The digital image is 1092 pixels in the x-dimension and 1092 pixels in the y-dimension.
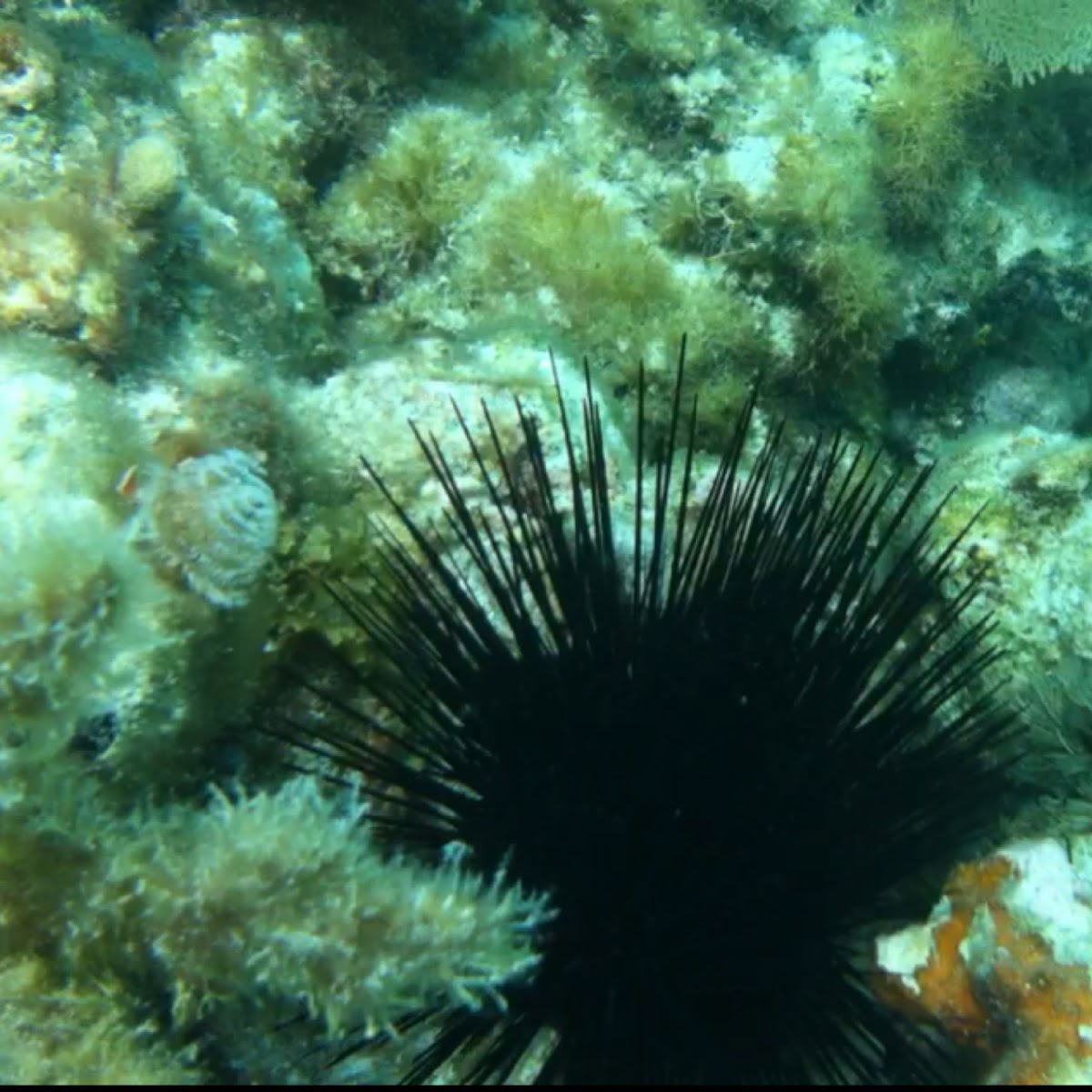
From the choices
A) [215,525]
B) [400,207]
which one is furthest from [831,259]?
[215,525]

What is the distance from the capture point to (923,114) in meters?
4.03

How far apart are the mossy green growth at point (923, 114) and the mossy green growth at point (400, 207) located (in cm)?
174

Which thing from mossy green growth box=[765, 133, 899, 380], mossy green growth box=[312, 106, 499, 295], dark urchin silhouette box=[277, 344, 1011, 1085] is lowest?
dark urchin silhouette box=[277, 344, 1011, 1085]

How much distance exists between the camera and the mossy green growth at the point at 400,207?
3666 mm

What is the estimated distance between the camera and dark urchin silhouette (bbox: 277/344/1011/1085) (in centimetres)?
233

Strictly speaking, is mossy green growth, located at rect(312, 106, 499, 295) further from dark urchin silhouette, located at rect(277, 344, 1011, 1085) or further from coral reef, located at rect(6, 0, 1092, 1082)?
dark urchin silhouette, located at rect(277, 344, 1011, 1085)

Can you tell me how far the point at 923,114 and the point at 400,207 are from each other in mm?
2297

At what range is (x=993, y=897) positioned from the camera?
113 inches

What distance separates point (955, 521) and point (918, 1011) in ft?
6.19

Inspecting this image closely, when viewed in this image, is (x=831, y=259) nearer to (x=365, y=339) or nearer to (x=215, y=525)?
(x=365, y=339)

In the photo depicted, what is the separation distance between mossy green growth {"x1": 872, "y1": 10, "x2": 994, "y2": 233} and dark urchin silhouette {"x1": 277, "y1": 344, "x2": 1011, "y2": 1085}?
202 centimetres

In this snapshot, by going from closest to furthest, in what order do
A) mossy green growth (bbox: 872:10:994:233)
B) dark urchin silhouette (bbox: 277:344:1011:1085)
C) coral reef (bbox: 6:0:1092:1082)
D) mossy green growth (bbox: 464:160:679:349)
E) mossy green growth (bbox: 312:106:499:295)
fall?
1. coral reef (bbox: 6:0:1092:1082)
2. dark urchin silhouette (bbox: 277:344:1011:1085)
3. mossy green growth (bbox: 464:160:679:349)
4. mossy green growth (bbox: 312:106:499:295)
5. mossy green growth (bbox: 872:10:994:233)

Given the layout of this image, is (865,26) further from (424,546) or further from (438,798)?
(438,798)

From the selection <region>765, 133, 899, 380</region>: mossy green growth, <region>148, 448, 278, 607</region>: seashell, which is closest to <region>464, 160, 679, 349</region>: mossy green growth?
<region>765, 133, 899, 380</region>: mossy green growth
